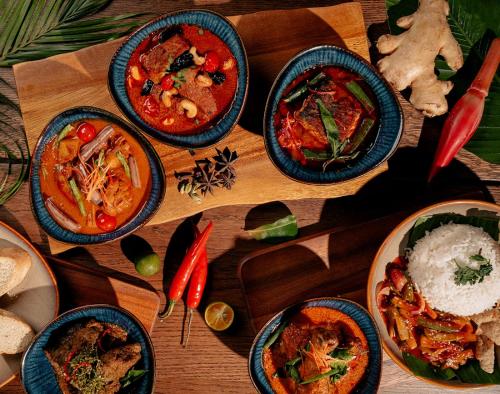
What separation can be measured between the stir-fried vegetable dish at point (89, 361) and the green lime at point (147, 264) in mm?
463

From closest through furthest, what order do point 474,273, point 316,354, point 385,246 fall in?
point 316,354 → point 385,246 → point 474,273

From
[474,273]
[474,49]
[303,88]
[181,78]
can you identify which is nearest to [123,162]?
[181,78]

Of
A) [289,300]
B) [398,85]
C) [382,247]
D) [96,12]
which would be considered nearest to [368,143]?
[398,85]

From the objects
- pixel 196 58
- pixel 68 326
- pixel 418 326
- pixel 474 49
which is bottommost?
pixel 418 326

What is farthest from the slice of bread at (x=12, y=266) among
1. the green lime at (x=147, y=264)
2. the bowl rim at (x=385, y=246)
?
the bowl rim at (x=385, y=246)

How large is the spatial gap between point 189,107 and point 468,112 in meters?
1.90

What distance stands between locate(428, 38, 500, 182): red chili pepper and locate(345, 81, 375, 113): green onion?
1.90 ft

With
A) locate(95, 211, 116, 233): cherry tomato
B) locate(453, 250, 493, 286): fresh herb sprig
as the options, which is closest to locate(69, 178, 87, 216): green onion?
locate(95, 211, 116, 233): cherry tomato

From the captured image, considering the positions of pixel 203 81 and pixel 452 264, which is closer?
pixel 203 81

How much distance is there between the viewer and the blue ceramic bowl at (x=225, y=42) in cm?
341

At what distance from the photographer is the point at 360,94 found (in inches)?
138

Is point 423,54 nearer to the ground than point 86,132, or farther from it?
farther from it

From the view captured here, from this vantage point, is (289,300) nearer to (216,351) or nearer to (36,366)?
(216,351)

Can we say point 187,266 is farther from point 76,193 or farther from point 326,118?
point 326,118
